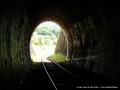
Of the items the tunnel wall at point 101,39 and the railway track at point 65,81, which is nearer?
the railway track at point 65,81

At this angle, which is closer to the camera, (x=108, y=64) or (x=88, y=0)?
(x=108, y=64)

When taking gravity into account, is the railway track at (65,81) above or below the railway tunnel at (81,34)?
below

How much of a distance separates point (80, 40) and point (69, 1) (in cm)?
425

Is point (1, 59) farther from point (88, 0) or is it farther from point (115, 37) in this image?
point (88, 0)

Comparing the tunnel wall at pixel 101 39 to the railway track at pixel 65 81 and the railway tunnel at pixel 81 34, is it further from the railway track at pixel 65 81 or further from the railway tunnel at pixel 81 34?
the railway track at pixel 65 81

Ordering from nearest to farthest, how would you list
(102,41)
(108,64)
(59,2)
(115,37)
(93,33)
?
(115,37) < (108,64) < (102,41) < (93,33) < (59,2)

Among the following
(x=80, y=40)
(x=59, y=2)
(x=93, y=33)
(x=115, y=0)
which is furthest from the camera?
(x=80, y=40)

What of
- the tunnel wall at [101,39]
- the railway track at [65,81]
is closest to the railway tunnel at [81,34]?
the tunnel wall at [101,39]

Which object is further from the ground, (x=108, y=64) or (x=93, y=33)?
(x=93, y=33)

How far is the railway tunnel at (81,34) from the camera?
8977mm

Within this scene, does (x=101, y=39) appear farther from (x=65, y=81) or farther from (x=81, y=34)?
(x=81, y=34)

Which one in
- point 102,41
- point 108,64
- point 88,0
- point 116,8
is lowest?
point 108,64

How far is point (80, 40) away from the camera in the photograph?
20328 millimetres

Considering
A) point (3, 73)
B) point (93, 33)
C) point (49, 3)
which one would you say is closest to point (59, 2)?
point (49, 3)
